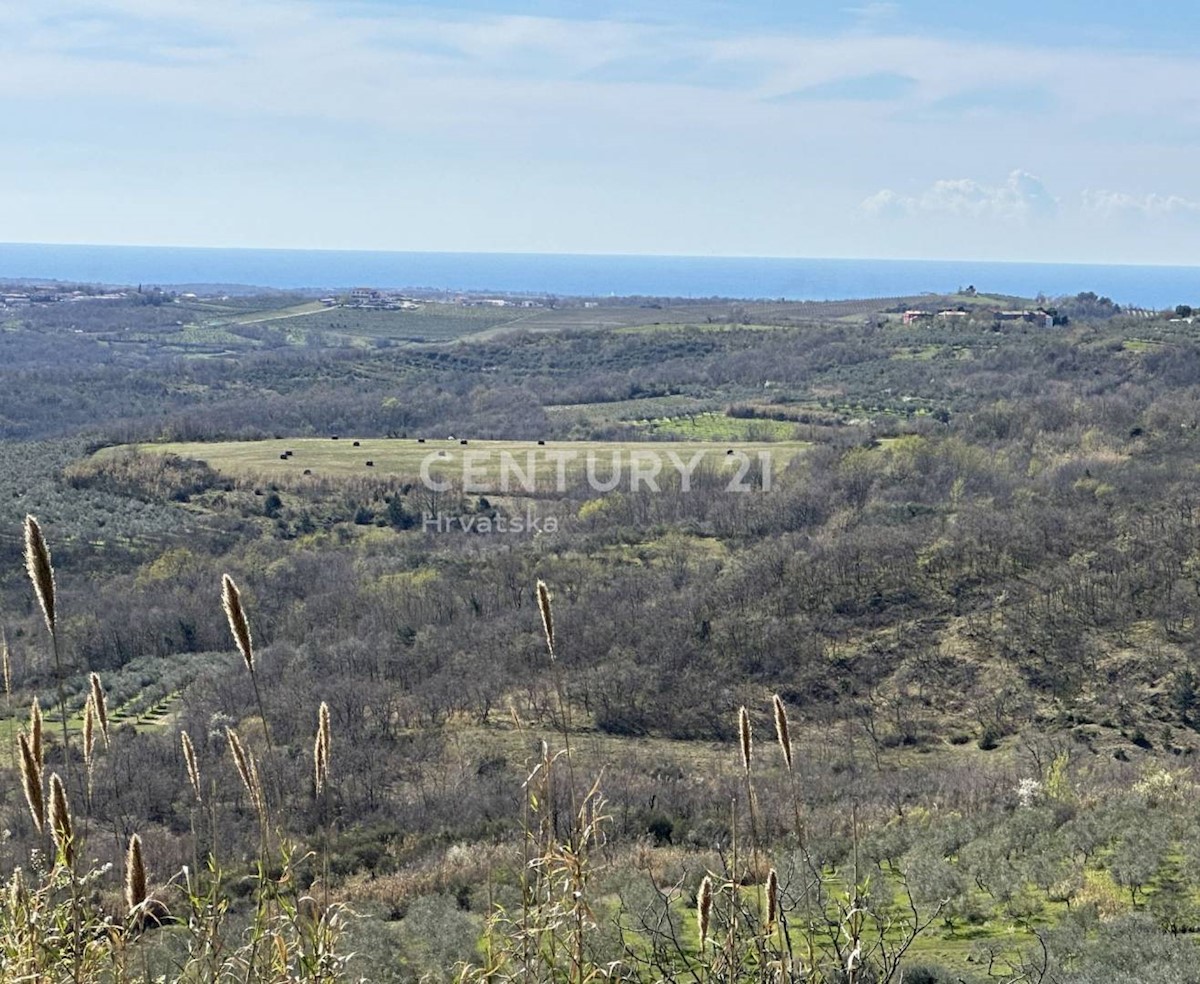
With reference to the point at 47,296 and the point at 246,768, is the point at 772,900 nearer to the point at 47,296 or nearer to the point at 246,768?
the point at 246,768

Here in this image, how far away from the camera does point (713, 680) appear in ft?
102

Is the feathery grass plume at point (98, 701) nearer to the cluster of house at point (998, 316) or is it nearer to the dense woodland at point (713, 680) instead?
the dense woodland at point (713, 680)

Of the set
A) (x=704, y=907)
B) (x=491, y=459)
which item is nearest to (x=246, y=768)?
(x=704, y=907)

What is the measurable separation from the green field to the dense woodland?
2.19m

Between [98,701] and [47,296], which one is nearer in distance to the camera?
[98,701]

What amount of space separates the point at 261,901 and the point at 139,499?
58570 millimetres

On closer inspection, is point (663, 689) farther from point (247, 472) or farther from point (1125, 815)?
point (247, 472)

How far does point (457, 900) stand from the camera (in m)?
15.2

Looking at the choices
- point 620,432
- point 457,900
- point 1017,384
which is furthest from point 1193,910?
point 1017,384

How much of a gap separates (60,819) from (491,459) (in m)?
63.3

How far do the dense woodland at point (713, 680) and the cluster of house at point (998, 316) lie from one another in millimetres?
28639

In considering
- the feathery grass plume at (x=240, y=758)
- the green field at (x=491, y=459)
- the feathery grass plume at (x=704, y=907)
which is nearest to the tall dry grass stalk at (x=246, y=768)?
the feathery grass plume at (x=240, y=758)

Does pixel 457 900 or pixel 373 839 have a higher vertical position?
pixel 457 900

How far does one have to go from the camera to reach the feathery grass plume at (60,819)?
3.23m
